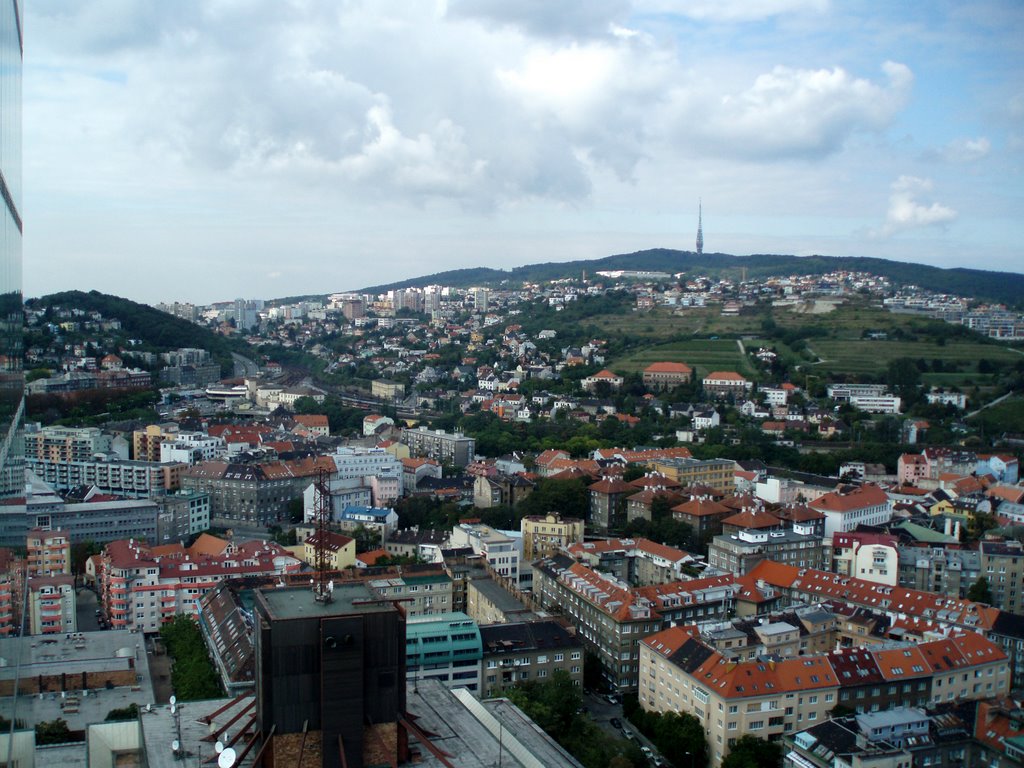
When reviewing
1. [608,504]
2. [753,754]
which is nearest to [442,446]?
[608,504]

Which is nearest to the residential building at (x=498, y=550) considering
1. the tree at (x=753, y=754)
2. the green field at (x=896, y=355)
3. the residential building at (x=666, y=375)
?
the tree at (x=753, y=754)

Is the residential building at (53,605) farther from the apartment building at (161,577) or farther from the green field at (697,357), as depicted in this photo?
the green field at (697,357)

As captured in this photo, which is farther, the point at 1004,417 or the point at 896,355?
the point at 896,355

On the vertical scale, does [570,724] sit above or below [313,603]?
below

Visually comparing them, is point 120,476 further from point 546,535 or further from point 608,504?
point 608,504

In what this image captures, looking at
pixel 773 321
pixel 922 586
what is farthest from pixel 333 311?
pixel 922 586

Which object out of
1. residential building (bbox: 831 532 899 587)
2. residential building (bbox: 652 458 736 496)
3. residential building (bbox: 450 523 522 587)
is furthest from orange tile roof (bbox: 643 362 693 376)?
residential building (bbox: 450 523 522 587)

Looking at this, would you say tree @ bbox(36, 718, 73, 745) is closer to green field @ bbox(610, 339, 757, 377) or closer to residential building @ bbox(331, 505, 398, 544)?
residential building @ bbox(331, 505, 398, 544)
